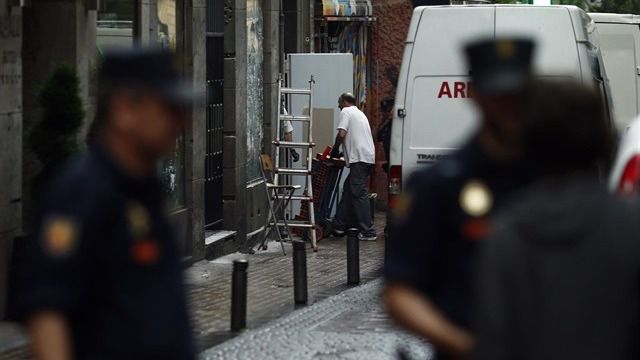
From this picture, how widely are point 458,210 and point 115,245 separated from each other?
2.96 feet

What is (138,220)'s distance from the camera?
4.11m

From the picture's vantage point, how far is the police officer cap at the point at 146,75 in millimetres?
4109

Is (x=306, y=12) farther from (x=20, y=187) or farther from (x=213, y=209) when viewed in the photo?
(x=20, y=187)

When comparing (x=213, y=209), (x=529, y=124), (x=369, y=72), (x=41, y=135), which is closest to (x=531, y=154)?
(x=529, y=124)

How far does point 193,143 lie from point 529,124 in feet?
45.0

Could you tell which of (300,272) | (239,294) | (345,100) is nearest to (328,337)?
(239,294)

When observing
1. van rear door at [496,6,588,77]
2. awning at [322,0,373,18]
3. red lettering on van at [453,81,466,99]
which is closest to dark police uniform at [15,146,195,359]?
van rear door at [496,6,588,77]

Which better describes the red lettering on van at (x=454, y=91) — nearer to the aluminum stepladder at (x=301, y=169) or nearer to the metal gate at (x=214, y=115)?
the metal gate at (x=214, y=115)

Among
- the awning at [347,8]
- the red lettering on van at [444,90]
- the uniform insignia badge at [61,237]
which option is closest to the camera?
the uniform insignia badge at [61,237]

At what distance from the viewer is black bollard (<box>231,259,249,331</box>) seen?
1187cm

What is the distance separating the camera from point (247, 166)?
19.5 m

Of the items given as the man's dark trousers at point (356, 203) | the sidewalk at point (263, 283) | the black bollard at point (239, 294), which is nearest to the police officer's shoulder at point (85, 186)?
the sidewalk at point (263, 283)

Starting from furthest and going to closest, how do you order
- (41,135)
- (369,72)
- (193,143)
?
(369,72), (193,143), (41,135)

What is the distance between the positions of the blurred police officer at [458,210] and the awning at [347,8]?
19.3 m
